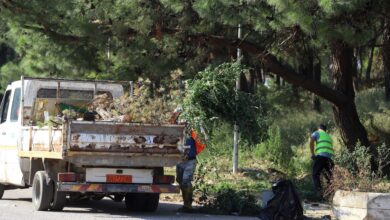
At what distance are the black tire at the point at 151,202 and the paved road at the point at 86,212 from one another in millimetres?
116

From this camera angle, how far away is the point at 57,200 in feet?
42.5

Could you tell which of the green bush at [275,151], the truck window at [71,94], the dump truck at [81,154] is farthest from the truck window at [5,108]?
the green bush at [275,151]

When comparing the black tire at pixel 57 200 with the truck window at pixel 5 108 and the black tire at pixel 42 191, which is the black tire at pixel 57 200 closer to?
the black tire at pixel 42 191

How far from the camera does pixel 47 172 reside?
13.1 meters

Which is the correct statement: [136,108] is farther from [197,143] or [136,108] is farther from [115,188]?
[197,143]

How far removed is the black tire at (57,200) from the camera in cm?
1293

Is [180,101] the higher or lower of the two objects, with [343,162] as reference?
higher

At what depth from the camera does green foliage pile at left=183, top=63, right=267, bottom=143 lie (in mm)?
13375

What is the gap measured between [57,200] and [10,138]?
2.09 m

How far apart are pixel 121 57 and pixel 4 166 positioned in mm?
6154

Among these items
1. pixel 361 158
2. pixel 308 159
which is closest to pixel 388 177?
pixel 308 159

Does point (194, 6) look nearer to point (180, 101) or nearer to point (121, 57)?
point (180, 101)

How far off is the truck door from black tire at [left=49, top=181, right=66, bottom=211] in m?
1.16

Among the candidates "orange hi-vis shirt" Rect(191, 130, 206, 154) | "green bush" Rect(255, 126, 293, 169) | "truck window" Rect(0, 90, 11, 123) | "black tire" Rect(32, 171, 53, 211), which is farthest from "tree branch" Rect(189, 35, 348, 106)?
"black tire" Rect(32, 171, 53, 211)
